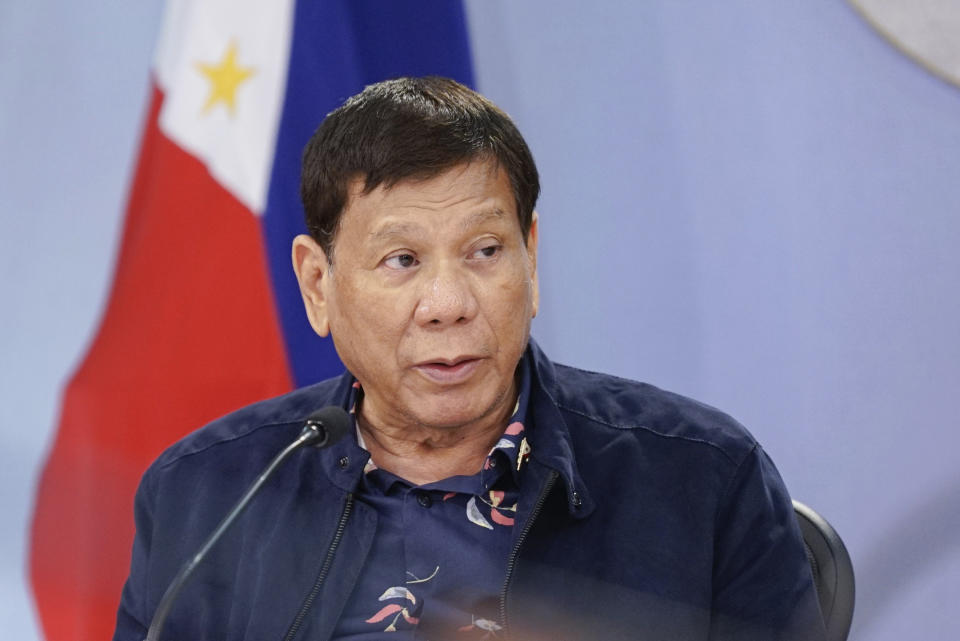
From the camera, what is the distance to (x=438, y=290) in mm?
1597

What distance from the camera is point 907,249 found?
241 cm

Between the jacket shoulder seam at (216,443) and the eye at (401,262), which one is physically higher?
the eye at (401,262)

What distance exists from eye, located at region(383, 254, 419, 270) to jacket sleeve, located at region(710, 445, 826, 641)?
0.55 m

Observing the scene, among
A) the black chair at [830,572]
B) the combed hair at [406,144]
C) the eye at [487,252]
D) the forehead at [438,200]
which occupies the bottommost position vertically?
the black chair at [830,572]

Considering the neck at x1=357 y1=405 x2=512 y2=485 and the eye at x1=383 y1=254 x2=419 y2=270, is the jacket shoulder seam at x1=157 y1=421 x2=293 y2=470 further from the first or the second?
the eye at x1=383 y1=254 x2=419 y2=270

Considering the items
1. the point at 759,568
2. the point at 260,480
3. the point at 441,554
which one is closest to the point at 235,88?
the point at 441,554

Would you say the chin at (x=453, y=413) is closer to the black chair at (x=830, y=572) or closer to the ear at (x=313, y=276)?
the ear at (x=313, y=276)

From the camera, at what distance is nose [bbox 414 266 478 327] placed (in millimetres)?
1589

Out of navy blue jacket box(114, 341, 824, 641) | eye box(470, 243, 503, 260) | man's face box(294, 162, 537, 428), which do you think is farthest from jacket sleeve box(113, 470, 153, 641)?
eye box(470, 243, 503, 260)

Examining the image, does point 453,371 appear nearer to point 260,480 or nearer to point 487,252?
point 487,252

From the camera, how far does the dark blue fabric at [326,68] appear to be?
8.42 ft

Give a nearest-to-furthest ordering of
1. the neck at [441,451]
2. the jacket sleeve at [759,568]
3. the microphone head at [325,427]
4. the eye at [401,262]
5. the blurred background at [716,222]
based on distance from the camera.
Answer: the microphone head at [325,427] < the jacket sleeve at [759,568] < the eye at [401,262] < the neck at [441,451] < the blurred background at [716,222]

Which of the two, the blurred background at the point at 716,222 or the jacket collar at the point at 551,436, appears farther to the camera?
the blurred background at the point at 716,222

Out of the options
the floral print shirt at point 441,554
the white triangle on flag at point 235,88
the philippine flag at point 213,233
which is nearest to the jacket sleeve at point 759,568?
the floral print shirt at point 441,554
